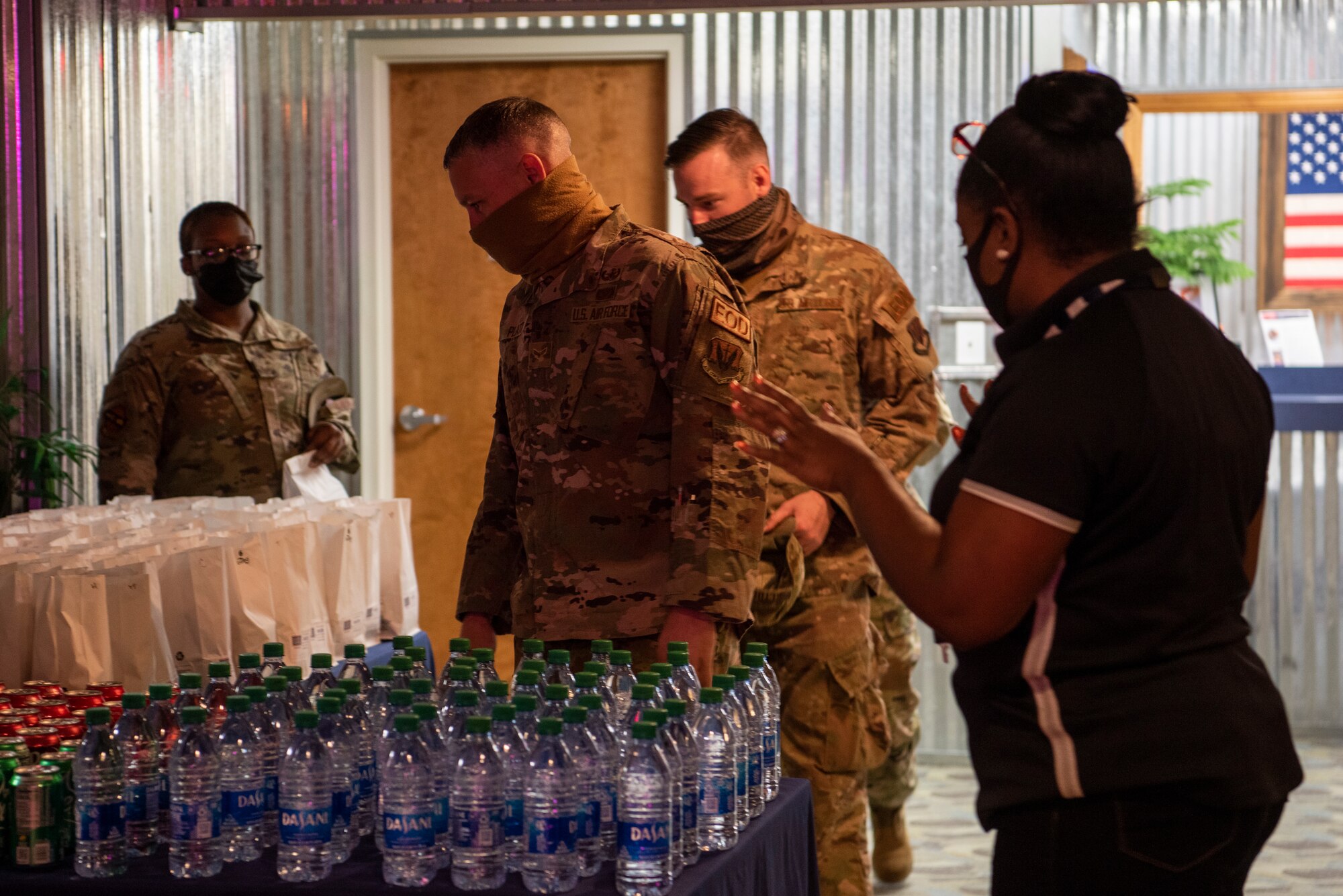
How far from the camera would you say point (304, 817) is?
1.83 m

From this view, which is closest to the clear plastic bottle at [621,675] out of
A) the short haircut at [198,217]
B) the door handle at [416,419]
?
the short haircut at [198,217]

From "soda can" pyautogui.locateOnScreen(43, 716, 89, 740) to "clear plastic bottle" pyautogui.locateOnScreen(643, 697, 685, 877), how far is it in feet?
2.80

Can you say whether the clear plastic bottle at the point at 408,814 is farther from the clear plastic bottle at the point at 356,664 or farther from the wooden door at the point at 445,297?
the wooden door at the point at 445,297

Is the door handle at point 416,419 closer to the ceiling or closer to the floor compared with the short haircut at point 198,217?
closer to the floor

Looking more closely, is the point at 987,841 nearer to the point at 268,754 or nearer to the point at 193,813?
the point at 268,754

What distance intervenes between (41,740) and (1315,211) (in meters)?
6.79

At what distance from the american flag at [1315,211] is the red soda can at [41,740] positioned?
652 centimetres

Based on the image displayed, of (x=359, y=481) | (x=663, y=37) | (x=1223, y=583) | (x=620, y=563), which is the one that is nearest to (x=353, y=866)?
(x=620, y=563)

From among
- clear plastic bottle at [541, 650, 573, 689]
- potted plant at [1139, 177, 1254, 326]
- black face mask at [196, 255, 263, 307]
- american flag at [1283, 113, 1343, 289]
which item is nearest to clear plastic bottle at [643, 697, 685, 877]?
clear plastic bottle at [541, 650, 573, 689]

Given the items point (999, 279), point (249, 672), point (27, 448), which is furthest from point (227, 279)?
point (999, 279)

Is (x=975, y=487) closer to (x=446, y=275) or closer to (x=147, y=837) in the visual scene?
(x=147, y=837)

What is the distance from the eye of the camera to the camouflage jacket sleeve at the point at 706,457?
2.44 metres

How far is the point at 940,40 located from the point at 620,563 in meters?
3.72

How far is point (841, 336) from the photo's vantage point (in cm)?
353
